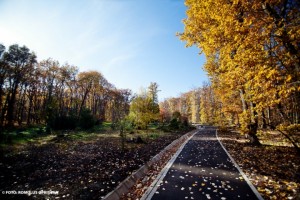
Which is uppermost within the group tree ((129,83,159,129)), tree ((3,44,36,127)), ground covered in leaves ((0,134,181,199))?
tree ((3,44,36,127))

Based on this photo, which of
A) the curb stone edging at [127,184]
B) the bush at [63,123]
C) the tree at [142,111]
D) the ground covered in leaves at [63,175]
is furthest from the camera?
the bush at [63,123]

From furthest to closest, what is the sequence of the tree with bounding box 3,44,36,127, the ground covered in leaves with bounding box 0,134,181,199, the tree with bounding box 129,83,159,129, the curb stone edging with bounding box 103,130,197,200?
the tree with bounding box 3,44,36,127, the tree with bounding box 129,83,159,129, the ground covered in leaves with bounding box 0,134,181,199, the curb stone edging with bounding box 103,130,197,200

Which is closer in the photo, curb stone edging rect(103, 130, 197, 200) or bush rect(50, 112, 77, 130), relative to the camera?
curb stone edging rect(103, 130, 197, 200)

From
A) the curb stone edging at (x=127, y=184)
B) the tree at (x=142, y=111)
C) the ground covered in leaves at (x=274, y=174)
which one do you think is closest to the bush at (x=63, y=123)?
the tree at (x=142, y=111)

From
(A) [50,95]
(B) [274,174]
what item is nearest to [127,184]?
(B) [274,174]

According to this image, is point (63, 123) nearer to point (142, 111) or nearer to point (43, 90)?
point (142, 111)

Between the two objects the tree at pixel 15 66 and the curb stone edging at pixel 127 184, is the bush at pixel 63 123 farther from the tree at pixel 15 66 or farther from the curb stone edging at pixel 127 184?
the curb stone edging at pixel 127 184

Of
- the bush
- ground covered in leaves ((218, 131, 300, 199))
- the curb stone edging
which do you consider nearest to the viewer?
ground covered in leaves ((218, 131, 300, 199))

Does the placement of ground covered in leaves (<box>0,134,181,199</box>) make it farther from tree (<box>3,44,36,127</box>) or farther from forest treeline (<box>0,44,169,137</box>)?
tree (<box>3,44,36,127</box>)

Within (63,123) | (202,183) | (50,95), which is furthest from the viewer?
(50,95)

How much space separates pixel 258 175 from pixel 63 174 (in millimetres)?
8283

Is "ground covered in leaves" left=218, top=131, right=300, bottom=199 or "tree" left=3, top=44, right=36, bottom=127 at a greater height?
"tree" left=3, top=44, right=36, bottom=127

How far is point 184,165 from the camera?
9.49m

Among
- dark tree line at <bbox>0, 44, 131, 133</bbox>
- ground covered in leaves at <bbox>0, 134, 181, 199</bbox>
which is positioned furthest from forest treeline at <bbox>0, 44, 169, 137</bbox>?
ground covered in leaves at <bbox>0, 134, 181, 199</bbox>
